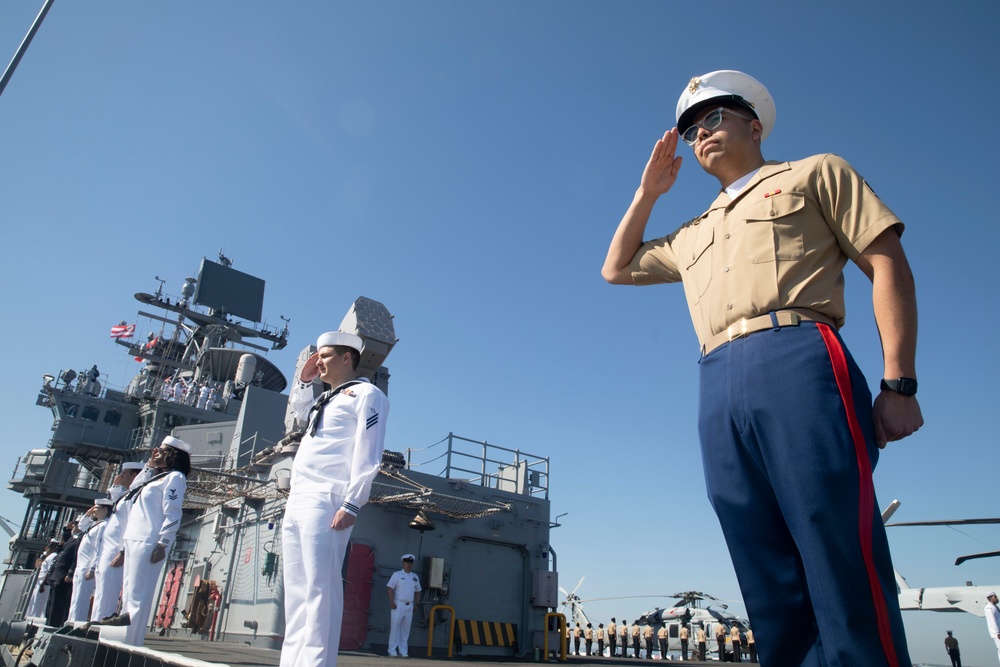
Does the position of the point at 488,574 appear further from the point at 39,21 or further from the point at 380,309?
the point at 39,21

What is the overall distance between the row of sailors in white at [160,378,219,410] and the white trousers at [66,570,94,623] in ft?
61.5

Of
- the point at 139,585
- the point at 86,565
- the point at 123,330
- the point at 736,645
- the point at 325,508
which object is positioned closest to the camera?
the point at 325,508

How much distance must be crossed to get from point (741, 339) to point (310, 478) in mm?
2275

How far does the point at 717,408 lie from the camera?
1588mm

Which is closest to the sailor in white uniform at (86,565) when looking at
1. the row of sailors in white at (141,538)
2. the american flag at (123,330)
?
the row of sailors in white at (141,538)

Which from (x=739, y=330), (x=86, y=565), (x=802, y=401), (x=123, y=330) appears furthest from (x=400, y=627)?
(x=123, y=330)

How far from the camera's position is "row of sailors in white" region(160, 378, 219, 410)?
24898 mm

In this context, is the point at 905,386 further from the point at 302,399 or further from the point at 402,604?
the point at 402,604

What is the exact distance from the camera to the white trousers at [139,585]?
4.57 m

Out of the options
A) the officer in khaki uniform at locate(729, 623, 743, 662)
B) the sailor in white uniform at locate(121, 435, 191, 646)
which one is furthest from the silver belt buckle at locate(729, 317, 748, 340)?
the officer in khaki uniform at locate(729, 623, 743, 662)

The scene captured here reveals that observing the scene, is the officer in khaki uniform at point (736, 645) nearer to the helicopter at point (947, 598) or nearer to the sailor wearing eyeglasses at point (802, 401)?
the helicopter at point (947, 598)

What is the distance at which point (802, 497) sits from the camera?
134cm

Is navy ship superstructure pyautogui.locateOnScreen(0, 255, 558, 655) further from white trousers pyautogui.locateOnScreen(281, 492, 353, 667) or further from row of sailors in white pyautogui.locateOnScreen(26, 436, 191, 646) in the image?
white trousers pyautogui.locateOnScreen(281, 492, 353, 667)

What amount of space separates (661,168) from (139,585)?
4996 millimetres
